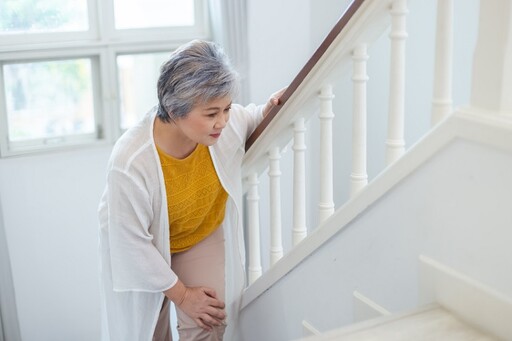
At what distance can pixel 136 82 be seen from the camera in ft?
11.4

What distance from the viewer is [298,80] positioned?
1.84 metres

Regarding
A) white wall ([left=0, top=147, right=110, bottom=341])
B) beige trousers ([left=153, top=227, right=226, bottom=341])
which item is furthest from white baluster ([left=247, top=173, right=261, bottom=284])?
white wall ([left=0, top=147, right=110, bottom=341])

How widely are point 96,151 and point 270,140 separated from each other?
5.09 ft

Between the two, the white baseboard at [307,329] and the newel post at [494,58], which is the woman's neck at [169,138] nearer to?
the white baseboard at [307,329]

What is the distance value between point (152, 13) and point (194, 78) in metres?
1.81

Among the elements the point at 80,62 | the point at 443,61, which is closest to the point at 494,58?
the point at 443,61

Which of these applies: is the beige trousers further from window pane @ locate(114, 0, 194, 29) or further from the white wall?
window pane @ locate(114, 0, 194, 29)

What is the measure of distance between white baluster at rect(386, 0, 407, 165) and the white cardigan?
2.10ft

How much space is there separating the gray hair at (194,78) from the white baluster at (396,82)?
476mm

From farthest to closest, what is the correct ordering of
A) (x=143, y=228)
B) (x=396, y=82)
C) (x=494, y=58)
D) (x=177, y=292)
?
1. (x=177, y=292)
2. (x=143, y=228)
3. (x=396, y=82)
4. (x=494, y=58)

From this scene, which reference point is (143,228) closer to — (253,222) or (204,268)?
(204,268)

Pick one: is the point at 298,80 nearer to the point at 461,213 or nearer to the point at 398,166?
the point at 398,166

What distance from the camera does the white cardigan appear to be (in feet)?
6.19

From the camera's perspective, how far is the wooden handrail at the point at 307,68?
1.57 meters
